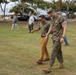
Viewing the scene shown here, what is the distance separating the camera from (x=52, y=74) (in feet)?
30.4

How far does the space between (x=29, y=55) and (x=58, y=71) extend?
10.8 feet

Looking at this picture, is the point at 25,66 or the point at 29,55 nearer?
the point at 25,66

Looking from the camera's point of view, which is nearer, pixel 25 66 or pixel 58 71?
pixel 58 71

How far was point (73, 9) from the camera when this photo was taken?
93562mm

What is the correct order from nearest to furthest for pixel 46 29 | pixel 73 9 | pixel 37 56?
pixel 46 29
pixel 37 56
pixel 73 9

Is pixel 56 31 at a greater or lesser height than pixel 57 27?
lesser

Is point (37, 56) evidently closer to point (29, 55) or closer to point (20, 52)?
point (29, 55)

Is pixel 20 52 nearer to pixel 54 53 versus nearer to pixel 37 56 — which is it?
pixel 37 56

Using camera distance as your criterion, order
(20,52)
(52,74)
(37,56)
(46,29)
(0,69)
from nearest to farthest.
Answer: (52,74) < (0,69) < (46,29) < (37,56) < (20,52)

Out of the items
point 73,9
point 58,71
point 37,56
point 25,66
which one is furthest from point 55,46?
point 73,9

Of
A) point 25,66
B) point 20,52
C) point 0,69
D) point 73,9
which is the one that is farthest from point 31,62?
point 73,9

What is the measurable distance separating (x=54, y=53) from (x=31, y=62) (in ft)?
6.29

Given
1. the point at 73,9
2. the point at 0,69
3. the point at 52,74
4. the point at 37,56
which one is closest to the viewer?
the point at 52,74

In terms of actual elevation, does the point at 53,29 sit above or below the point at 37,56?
above
